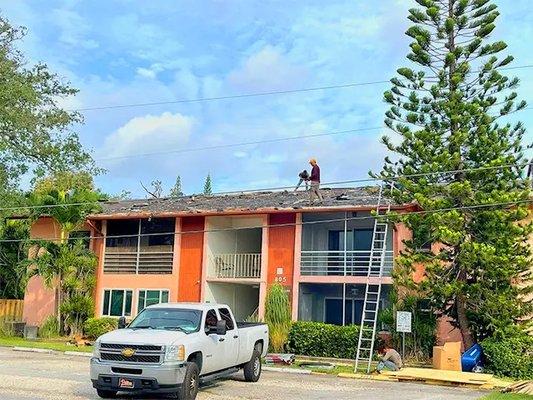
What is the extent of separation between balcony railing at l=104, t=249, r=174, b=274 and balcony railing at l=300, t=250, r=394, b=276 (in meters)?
6.19

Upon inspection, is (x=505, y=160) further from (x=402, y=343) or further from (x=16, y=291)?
(x=16, y=291)

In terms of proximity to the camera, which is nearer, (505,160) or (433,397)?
(433,397)

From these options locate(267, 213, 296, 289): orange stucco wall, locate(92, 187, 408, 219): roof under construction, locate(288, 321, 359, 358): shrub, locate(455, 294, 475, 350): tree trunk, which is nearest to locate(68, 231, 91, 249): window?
locate(92, 187, 408, 219): roof under construction

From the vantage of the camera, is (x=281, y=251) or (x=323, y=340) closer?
(x=323, y=340)

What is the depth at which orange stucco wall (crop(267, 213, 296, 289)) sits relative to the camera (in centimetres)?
2566

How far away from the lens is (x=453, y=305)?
21375mm

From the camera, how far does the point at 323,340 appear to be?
76.2ft

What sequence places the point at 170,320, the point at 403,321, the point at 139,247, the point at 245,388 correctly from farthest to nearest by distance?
the point at 139,247
the point at 403,321
the point at 245,388
the point at 170,320

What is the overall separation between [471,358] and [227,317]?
8918 mm

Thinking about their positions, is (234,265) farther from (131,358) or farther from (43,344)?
(131,358)

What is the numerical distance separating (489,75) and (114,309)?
18.0m

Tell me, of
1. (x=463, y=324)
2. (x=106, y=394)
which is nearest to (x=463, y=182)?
(x=463, y=324)

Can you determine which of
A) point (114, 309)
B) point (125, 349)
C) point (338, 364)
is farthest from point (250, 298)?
point (125, 349)

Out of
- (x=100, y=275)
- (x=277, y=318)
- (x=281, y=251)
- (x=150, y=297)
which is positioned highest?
(x=281, y=251)
